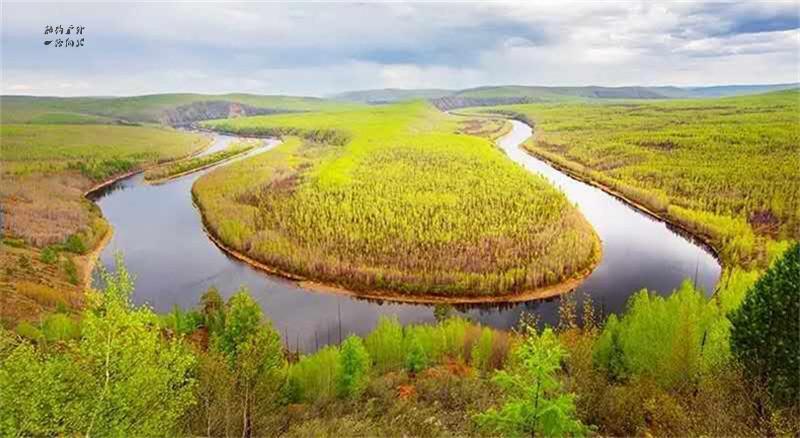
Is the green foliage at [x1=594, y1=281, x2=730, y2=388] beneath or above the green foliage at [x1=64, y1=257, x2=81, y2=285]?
above

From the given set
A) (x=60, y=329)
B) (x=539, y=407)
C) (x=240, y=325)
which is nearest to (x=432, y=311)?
(x=240, y=325)

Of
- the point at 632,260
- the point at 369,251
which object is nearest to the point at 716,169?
the point at 632,260

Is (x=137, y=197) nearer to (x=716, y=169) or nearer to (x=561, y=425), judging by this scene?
(x=561, y=425)

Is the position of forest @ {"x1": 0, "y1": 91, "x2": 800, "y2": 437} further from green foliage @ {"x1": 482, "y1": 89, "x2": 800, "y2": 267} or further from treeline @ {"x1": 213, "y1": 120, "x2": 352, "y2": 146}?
treeline @ {"x1": 213, "y1": 120, "x2": 352, "y2": 146}

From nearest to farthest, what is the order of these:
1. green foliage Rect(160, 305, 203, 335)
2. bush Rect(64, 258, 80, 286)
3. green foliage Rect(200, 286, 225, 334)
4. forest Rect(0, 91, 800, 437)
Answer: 1. forest Rect(0, 91, 800, 437)
2. green foliage Rect(160, 305, 203, 335)
3. green foliage Rect(200, 286, 225, 334)
4. bush Rect(64, 258, 80, 286)

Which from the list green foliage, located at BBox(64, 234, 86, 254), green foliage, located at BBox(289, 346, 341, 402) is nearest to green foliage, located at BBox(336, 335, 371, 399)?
green foliage, located at BBox(289, 346, 341, 402)

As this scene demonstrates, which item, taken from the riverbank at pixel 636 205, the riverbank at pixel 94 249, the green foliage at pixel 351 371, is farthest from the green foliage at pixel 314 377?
the riverbank at pixel 636 205

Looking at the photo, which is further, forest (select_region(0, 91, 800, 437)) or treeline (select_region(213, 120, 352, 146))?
treeline (select_region(213, 120, 352, 146))
